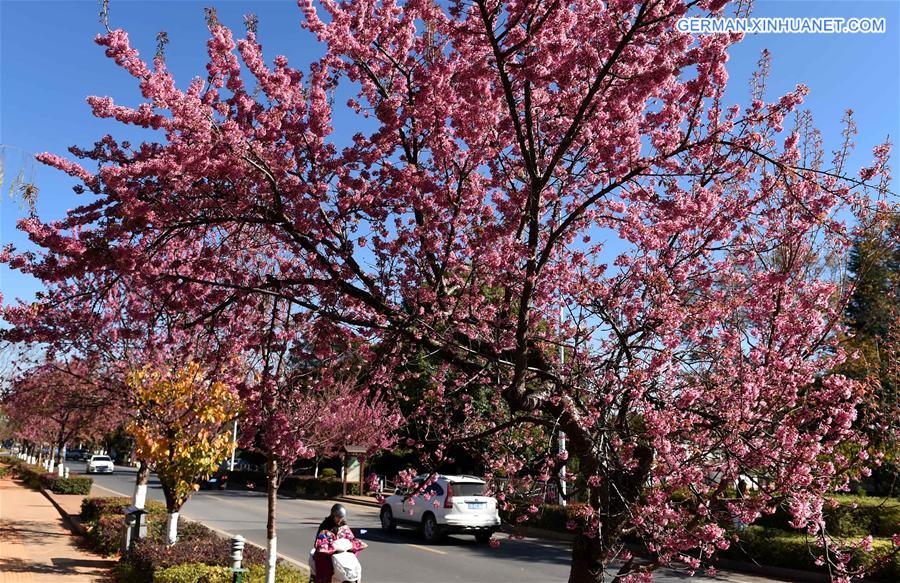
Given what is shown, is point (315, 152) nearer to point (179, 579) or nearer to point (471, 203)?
point (471, 203)

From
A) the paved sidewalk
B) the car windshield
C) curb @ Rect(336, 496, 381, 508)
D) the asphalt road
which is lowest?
curb @ Rect(336, 496, 381, 508)

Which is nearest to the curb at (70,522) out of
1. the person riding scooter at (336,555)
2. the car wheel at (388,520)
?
the car wheel at (388,520)

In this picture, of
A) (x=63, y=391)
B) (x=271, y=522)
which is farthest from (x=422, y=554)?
(x=63, y=391)

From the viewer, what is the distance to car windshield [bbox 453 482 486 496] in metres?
16.7

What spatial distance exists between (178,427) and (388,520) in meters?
9.60

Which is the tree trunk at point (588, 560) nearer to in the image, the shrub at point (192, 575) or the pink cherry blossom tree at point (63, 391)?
the shrub at point (192, 575)

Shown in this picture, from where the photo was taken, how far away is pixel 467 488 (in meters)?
16.8

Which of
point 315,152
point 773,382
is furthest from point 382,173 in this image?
point 773,382

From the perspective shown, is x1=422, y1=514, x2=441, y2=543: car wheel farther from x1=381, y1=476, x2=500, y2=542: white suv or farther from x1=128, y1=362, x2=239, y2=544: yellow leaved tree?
x1=128, y1=362, x2=239, y2=544: yellow leaved tree

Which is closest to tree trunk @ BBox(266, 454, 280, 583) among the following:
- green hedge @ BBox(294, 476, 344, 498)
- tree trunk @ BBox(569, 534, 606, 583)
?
tree trunk @ BBox(569, 534, 606, 583)

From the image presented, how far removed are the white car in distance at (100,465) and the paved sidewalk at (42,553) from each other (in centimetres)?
3011

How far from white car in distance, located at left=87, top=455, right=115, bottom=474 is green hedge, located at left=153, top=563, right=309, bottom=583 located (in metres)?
45.3

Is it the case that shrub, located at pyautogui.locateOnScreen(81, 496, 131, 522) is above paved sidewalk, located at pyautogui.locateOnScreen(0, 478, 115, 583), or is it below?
above

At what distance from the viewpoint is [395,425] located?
25.4ft
